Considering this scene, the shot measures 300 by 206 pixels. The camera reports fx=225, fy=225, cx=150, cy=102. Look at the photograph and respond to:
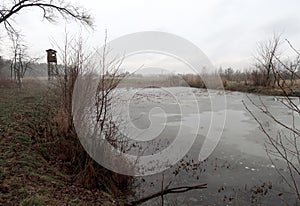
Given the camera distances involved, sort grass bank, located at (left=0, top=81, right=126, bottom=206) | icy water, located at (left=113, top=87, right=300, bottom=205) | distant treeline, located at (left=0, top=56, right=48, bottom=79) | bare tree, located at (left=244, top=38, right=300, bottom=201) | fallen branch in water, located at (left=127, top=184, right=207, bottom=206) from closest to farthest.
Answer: bare tree, located at (left=244, top=38, right=300, bottom=201) → grass bank, located at (left=0, top=81, right=126, bottom=206) → fallen branch in water, located at (left=127, top=184, right=207, bottom=206) → icy water, located at (left=113, top=87, right=300, bottom=205) → distant treeline, located at (left=0, top=56, right=48, bottom=79)

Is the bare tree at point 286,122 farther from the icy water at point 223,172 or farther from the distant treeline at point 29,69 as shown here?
the distant treeline at point 29,69

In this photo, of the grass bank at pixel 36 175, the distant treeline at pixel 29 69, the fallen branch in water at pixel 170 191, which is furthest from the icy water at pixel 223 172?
the distant treeline at pixel 29 69

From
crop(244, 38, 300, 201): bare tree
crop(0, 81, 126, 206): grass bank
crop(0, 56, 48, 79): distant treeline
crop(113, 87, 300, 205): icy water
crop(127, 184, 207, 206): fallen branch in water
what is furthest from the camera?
crop(0, 56, 48, 79): distant treeline

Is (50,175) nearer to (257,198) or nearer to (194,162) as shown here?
(194,162)

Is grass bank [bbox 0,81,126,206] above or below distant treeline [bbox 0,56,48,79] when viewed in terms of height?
below

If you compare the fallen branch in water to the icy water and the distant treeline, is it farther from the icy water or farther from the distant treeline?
the distant treeline

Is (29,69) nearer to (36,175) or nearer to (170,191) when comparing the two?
(36,175)

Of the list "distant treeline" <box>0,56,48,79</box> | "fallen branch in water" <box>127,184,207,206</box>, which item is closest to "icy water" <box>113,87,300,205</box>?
"fallen branch in water" <box>127,184,207,206</box>

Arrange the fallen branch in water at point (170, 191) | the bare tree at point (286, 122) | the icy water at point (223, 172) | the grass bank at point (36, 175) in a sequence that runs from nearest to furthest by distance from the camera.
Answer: the bare tree at point (286, 122) → the grass bank at point (36, 175) → the fallen branch in water at point (170, 191) → the icy water at point (223, 172)

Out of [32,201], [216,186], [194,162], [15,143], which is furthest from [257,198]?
[15,143]

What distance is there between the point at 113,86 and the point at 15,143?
2546 mm

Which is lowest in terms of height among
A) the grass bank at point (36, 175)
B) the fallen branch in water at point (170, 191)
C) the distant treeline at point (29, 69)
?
the fallen branch in water at point (170, 191)

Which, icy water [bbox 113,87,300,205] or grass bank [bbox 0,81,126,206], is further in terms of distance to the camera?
icy water [bbox 113,87,300,205]

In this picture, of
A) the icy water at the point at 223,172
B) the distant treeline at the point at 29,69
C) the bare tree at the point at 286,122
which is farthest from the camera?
the distant treeline at the point at 29,69
